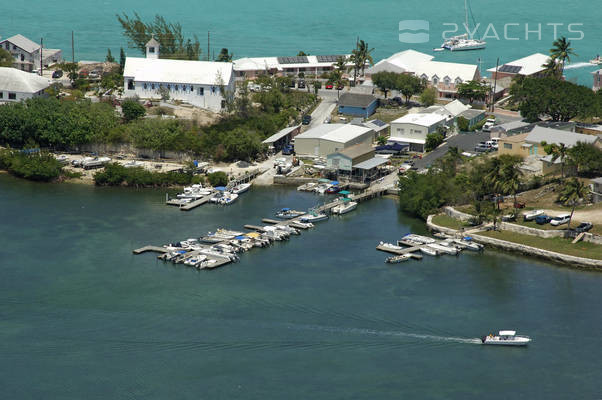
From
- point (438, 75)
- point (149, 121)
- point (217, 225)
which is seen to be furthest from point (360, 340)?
point (438, 75)

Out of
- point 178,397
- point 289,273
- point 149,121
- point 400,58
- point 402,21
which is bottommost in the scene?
point 178,397

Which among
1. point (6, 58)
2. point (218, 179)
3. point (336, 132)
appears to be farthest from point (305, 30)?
point (218, 179)

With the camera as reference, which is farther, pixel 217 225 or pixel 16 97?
pixel 16 97

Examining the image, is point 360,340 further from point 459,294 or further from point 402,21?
point 402,21

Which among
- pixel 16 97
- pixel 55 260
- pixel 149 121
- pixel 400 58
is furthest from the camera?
pixel 400 58

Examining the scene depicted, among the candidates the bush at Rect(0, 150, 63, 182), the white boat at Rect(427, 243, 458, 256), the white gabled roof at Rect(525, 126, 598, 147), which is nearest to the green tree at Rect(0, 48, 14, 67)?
the bush at Rect(0, 150, 63, 182)

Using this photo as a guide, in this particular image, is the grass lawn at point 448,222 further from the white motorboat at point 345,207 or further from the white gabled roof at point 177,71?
the white gabled roof at point 177,71

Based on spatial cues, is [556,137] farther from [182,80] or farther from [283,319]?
[182,80]

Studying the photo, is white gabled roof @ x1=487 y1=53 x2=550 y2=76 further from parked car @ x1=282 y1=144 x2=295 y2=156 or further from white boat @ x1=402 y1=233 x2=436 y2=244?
white boat @ x1=402 y1=233 x2=436 y2=244
